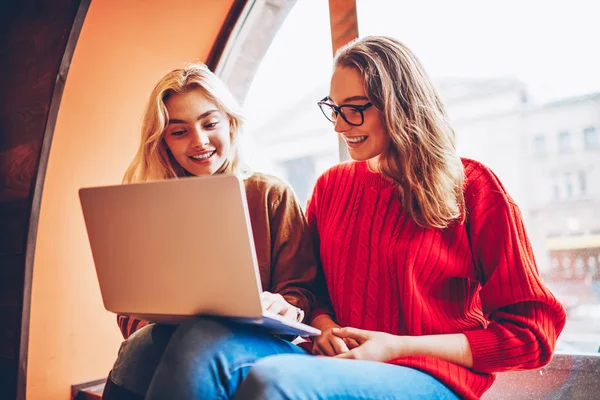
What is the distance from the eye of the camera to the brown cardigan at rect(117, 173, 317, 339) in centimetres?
127

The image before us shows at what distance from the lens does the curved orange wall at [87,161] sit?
171 centimetres

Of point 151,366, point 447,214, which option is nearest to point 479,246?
point 447,214

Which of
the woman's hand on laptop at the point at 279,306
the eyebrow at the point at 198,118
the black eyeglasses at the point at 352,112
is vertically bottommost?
the woman's hand on laptop at the point at 279,306

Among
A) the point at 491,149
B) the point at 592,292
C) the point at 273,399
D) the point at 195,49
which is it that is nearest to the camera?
the point at 273,399

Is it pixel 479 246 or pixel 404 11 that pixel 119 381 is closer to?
pixel 479 246

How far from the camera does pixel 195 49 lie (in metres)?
1.96

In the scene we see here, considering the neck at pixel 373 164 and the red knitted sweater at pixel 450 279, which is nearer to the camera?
the red knitted sweater at pixel 450 279

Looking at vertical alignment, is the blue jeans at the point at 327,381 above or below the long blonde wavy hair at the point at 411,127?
below

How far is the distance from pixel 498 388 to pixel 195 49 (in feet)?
4.69

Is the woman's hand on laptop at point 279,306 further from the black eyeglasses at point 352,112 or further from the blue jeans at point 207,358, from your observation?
the black eyeglasses at point 352,112

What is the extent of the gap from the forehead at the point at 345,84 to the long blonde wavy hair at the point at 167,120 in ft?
1.09

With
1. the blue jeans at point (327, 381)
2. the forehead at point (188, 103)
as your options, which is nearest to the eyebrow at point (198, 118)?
the forehead at point (188, 103)

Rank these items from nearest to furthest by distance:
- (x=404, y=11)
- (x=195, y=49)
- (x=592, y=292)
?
(x=592, y=292), (x=404, y=11), (x=195, y=49)

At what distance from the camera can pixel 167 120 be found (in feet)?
4.49
